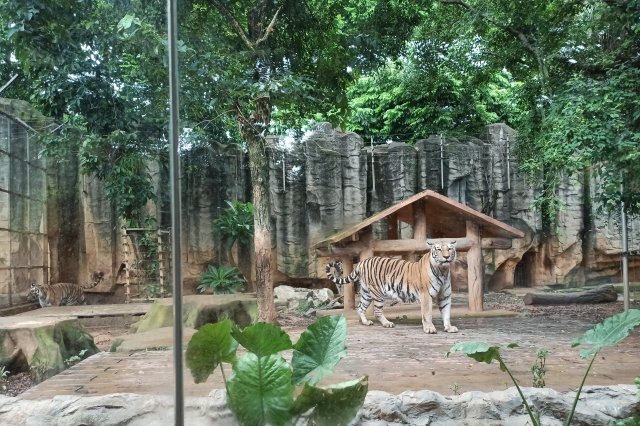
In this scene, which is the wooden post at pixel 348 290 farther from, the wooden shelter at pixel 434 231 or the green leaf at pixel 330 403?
the green leaf at pixel 330 403

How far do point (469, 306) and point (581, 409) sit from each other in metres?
2.14

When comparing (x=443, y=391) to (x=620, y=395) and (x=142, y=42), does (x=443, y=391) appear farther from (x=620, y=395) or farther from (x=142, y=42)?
(x=142, y=42)

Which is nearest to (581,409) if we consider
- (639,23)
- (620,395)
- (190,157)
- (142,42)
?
(620,395)

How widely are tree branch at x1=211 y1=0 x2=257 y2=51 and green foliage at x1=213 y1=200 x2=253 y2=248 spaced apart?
68 cm

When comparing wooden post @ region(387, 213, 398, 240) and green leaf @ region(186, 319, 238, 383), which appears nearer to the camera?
green leaf @ region(186, 319, 238, 383)

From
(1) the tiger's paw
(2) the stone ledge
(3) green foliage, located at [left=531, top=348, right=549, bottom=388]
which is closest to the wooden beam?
(1) the tiger's paw

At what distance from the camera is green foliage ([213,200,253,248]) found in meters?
2.31

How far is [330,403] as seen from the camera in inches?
68.5

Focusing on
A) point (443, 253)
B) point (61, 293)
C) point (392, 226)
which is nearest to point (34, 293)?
point (61, 293)

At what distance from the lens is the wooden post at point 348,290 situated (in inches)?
169

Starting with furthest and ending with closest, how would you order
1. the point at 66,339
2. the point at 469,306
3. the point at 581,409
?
1. the point at 469,306
2. the point at 66,339
3. the point at 581,409

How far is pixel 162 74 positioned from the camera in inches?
59.5

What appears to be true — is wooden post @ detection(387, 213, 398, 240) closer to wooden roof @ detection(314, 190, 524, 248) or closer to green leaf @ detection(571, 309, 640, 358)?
wooden roof @ detection(314, 190, 524, 248)

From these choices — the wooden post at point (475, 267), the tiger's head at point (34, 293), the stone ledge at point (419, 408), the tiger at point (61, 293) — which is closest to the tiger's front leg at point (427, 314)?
the wooden post at point (475, 267)
